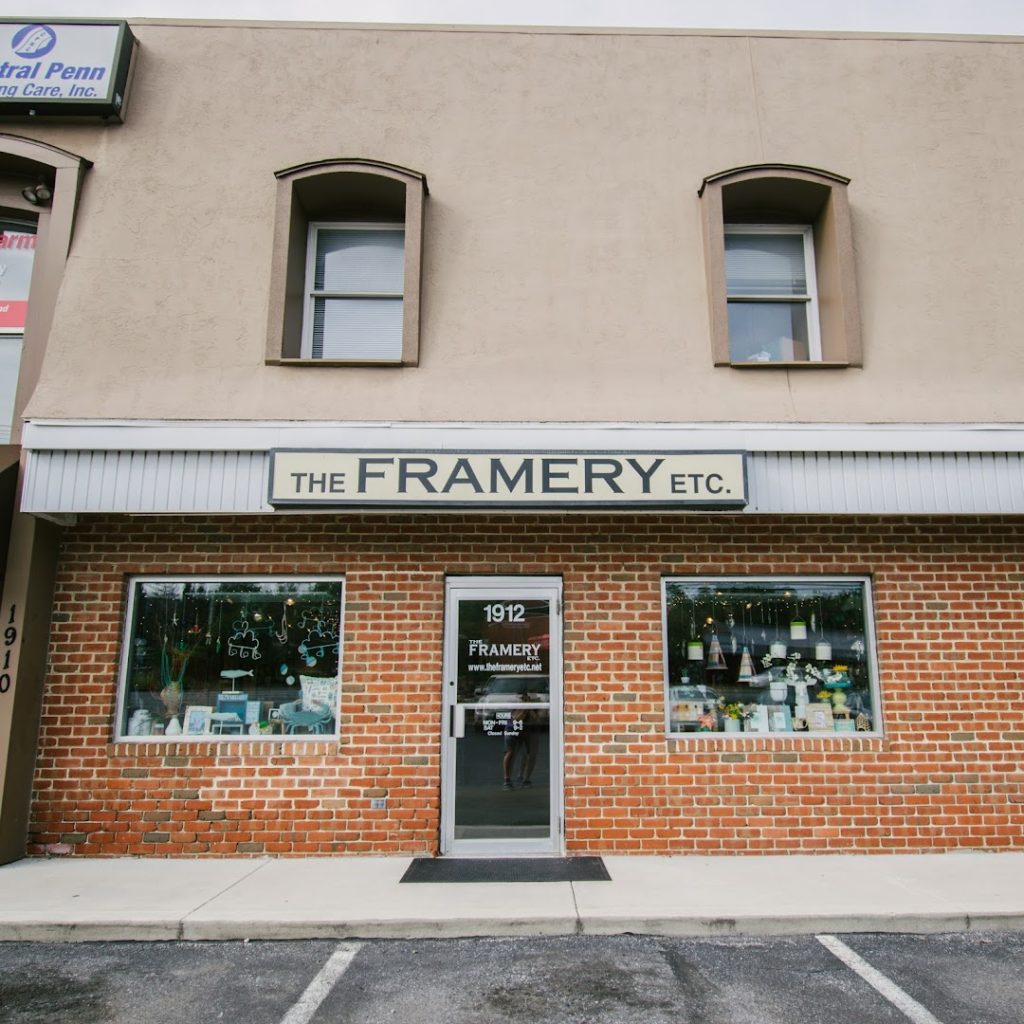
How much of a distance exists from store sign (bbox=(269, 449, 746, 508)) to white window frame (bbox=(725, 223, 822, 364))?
1.90m

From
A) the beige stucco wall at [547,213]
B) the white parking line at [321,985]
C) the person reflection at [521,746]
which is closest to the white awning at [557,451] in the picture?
the beige stucco wall at [547,213]

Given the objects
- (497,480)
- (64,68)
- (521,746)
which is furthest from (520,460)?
(64,68)

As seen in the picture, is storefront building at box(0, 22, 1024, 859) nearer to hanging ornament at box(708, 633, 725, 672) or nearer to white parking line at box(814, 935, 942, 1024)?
hanging ornament at box(708, 633, 725, 672)

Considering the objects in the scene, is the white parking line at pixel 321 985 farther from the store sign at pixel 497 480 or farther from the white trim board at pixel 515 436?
the white trim board at pixel 515 436

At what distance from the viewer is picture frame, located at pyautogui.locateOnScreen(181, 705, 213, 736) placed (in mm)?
6879

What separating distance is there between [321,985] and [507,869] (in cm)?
209

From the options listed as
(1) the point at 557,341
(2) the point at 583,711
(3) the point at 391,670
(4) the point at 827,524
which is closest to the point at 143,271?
(1) the point at 557,341

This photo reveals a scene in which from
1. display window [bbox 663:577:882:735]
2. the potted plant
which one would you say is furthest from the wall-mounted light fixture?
the potted plant

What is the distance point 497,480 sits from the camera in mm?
6289

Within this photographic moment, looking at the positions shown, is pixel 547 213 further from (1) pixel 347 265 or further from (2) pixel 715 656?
(2) pixel 715 656

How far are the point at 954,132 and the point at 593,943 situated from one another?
25.7ft

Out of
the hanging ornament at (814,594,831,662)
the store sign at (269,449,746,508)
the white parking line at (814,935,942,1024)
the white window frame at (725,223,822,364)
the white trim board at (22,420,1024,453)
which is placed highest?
the white window frame at (725,223,822,364)

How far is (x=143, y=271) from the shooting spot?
7.12m

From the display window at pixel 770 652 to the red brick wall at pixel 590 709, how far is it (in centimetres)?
19
